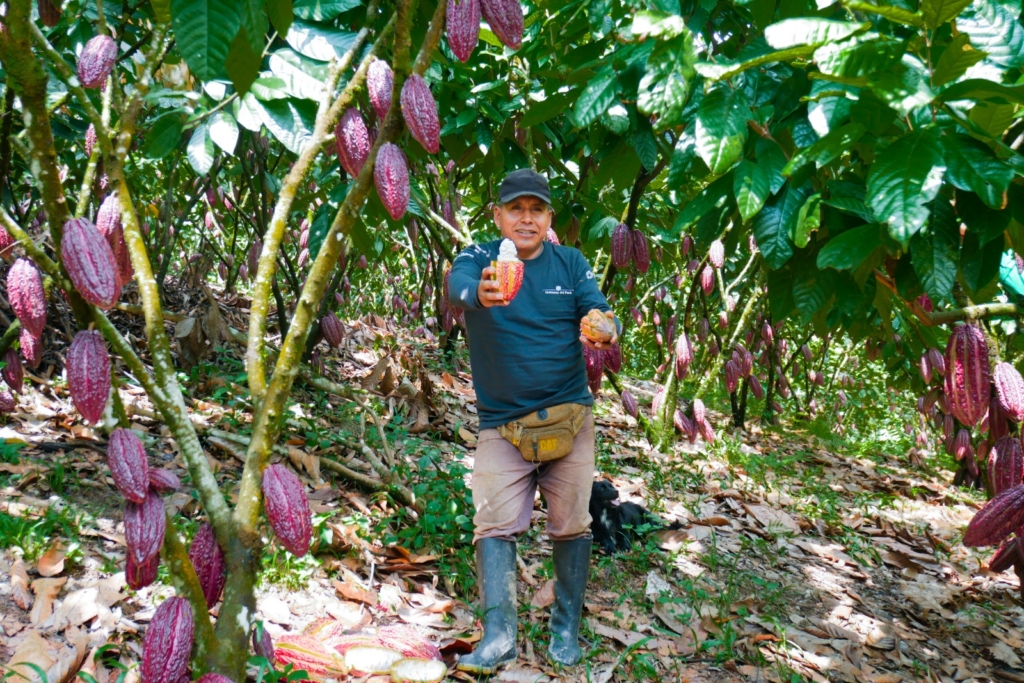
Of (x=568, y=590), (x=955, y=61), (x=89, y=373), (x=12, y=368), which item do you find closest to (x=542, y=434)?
(x=568, y=590)

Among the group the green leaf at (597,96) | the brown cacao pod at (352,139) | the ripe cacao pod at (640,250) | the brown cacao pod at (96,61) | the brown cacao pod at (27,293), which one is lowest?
the brown cacao pod at (27,293)

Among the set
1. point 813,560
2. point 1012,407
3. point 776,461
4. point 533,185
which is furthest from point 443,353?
point 1012,407

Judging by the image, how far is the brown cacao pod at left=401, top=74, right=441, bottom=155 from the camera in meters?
1.22

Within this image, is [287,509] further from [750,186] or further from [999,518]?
[999,518]

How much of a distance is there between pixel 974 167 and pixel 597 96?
616 mm

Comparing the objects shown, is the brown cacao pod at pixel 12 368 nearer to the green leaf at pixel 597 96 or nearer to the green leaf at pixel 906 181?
the green leaf at pixel 597 96

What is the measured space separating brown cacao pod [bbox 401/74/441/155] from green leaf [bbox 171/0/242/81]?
1.27ft

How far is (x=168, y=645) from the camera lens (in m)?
1.12

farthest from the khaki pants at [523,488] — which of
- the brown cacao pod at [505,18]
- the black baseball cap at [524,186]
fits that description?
the brown cacao pod at [505,18]

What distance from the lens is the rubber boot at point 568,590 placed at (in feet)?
6.73

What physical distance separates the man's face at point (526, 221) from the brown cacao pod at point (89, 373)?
1225 mm

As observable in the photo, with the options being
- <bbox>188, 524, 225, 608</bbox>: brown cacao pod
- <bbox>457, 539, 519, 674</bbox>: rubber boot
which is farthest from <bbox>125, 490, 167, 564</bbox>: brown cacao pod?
<bbox>457, 539, 519, 674</bbox>: rubber boot

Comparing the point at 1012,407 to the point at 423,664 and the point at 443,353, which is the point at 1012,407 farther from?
the point at 443,353

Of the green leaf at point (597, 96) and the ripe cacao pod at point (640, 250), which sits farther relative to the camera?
the ripe cacao pod at point (640, 250)
